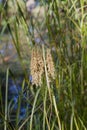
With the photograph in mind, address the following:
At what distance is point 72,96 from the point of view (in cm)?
212

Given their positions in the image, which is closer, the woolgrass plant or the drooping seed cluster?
the drooping seed cluster

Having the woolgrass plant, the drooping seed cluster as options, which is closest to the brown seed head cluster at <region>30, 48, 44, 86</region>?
the drooping seed cluster

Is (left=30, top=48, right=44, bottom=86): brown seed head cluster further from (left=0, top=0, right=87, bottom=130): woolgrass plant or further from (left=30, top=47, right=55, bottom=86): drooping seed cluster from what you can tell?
(left=0, top=0, right=87, bottom=130): woolgrass plant

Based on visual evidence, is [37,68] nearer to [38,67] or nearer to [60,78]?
[38,67]

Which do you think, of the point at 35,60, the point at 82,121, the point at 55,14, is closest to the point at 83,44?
the point at 55,14

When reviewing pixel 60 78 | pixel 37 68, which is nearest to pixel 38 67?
pixel 37 68

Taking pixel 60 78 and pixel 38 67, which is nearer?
pixel 38 67

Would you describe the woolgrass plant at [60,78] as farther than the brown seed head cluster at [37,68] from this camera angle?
Yes

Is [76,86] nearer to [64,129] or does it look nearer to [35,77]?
[64,129]

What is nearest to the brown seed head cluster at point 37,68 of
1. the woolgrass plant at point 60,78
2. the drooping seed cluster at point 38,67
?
the drooping seed cluster at point 38,67

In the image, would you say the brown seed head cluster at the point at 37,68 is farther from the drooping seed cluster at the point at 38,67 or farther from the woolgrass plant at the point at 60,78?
the woolgrass plant at the point at 60,78

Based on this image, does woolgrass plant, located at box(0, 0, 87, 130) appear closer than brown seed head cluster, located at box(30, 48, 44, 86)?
No

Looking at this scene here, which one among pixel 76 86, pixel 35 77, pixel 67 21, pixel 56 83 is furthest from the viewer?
pixel 67 21

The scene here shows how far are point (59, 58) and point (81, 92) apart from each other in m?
0.20
